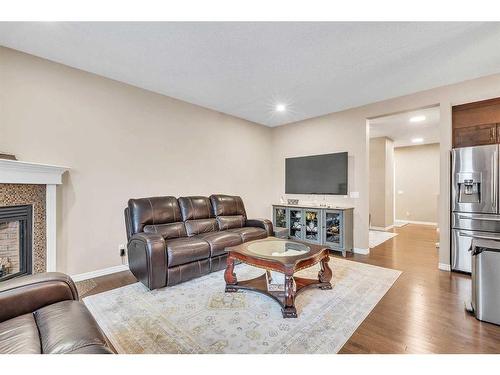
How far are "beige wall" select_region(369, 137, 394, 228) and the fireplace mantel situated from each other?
6.92 meters

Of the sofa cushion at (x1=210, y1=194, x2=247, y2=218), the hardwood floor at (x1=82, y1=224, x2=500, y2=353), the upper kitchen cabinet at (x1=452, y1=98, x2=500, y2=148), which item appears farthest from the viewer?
the sofa cushion at (x1=210, y1=194, x2=247, y2=218)

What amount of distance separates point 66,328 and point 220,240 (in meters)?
2.07

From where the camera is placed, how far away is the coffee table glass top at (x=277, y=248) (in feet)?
8.03

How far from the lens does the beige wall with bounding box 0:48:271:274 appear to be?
262cm

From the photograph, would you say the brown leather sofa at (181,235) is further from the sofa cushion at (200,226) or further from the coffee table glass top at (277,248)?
the coffee table glass top at (277,248)

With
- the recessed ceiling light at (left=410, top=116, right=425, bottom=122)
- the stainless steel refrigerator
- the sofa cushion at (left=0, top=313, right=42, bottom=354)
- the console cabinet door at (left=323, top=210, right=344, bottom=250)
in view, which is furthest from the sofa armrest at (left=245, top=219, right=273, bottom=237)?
the recessed ceiling light at (left=410, top=116, right=425, bottom=122)

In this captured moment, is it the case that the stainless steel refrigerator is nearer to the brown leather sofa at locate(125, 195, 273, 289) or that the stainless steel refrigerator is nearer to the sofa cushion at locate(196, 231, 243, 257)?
the brown leather sofa at locate(125, 195, 273, 289)

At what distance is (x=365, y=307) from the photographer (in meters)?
2.27

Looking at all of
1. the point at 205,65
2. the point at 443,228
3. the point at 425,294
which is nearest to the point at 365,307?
the point at 425,294

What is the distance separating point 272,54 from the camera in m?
2.55

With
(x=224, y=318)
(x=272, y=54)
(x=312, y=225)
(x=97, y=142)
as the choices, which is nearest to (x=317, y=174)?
(x=312, y=225)
